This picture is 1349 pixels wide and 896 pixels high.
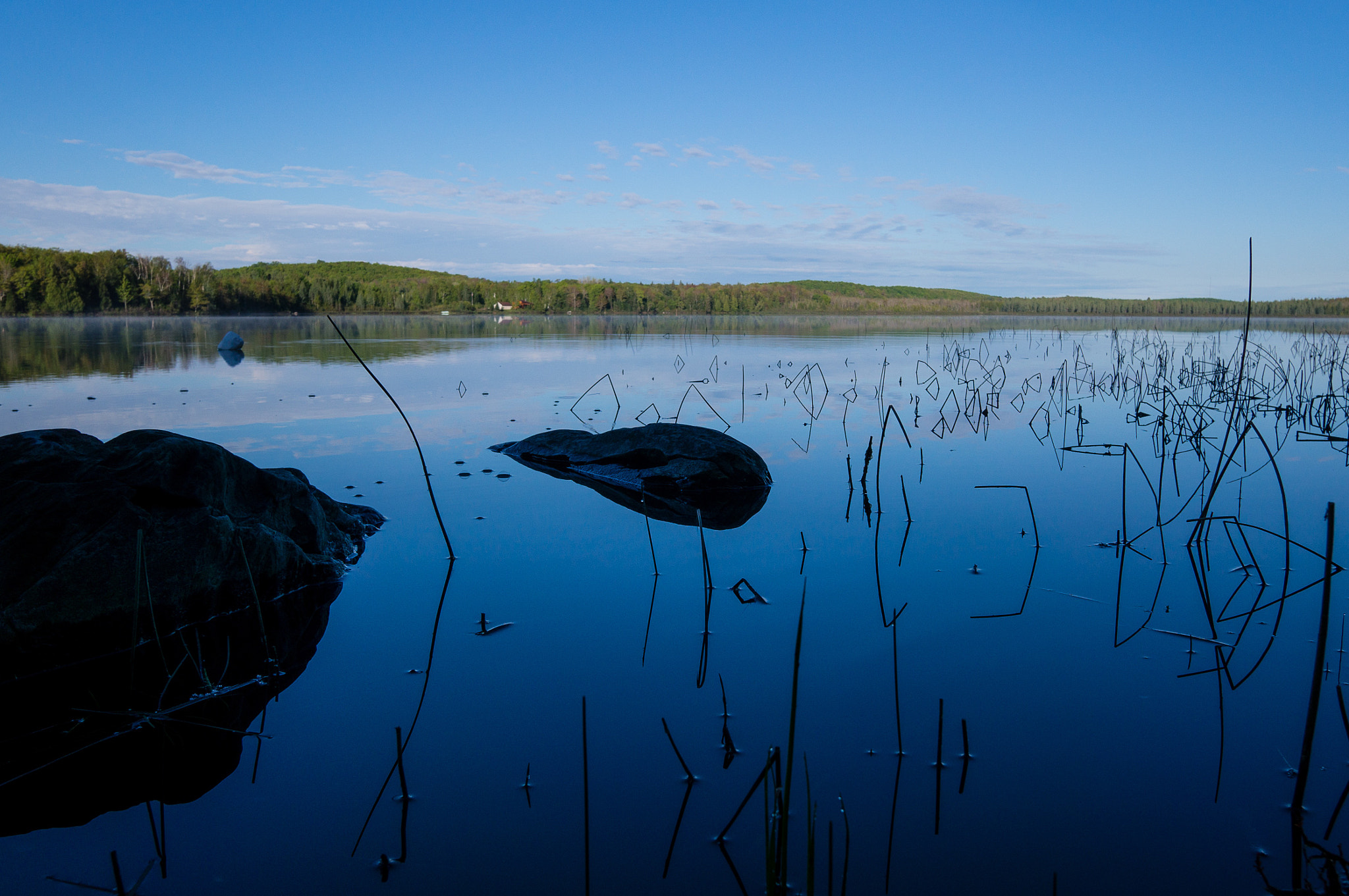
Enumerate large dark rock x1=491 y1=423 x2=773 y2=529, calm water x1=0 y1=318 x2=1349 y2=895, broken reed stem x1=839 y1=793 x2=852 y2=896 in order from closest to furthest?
broken reed stem x1=839 y1=793 x2=852 y2=896
calm water x1=0 y1=318 x2=1349 y2=895
large dark rock x1=491 y1=423 x2=773 y2=529

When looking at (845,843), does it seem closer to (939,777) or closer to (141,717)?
(939,777)

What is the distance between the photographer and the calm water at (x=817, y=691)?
6.40 feet

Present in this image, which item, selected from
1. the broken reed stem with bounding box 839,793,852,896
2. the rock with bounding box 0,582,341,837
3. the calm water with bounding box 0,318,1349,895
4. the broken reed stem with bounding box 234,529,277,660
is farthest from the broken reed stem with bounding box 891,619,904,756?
the broken reed stem with bounding box 234,529,277,660

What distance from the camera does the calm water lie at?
1.95 metres

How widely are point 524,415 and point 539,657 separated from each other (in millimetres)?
6994

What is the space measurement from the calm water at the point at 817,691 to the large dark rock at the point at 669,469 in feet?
1.07

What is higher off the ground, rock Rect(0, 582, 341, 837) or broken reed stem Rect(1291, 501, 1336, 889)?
broken reed stem Rect(1291, 501, 1336, 889)

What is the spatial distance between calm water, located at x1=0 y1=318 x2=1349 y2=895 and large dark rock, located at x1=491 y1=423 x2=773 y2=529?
12.8 inches

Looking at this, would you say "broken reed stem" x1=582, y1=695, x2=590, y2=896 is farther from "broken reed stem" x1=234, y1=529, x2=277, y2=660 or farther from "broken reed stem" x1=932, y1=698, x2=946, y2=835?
"broken reed stem" x1=234, y1=529, x2=277, y2=660

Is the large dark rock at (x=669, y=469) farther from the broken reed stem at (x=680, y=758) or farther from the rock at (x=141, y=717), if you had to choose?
the broken reed stem at (x=680, y=758)

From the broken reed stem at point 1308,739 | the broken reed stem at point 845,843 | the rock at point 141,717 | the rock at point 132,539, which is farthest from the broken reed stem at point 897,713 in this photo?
the rock at point 132,539

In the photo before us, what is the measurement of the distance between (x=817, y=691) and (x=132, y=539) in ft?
9.91

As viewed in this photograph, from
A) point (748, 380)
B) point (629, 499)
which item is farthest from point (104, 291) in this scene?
point (629, 499)

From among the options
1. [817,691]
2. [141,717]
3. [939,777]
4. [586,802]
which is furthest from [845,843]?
[141,717]
